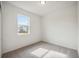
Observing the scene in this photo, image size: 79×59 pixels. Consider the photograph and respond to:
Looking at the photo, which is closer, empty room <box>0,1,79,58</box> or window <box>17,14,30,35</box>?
empty room <box>0,1,79,58</box>

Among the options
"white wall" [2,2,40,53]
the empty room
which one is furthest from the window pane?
"white wall" [2,2,40,53]

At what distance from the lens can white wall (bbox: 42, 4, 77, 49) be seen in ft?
11.3

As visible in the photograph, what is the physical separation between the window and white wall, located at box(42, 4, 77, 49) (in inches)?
57.9

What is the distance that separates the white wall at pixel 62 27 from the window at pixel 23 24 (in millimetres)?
1471

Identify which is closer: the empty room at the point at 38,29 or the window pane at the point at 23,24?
the empty room at the point at 38,29

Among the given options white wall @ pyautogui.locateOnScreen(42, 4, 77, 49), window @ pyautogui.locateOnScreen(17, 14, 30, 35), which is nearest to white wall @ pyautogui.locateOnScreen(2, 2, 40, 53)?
window @ pyautogui.locateOnScreen(17, 14, 30, 35)

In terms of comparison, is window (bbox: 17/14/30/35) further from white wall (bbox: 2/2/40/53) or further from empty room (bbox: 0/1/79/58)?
white wall (bbox: 2/2/40/53)

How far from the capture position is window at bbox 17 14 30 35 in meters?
3.46

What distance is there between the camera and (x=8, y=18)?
2.88 m

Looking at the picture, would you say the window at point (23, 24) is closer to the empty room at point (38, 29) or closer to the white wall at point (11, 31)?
the empty room at point (38, 29)

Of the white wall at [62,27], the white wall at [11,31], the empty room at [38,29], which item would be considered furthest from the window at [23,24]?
the white wall at [62,27]

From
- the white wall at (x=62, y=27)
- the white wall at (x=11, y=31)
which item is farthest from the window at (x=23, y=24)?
the white wall at (x=62, y=27)

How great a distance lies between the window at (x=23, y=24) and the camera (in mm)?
3460

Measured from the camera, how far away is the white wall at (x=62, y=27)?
135 inches
